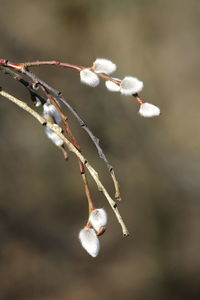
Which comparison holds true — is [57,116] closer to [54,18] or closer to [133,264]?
[133,264]

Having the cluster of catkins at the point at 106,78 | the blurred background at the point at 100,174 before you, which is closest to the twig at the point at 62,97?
the cluster of catkins at the point at 106,78

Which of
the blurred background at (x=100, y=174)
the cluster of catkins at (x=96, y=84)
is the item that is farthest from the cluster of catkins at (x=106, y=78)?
the blurred background at (x=100, y=174)

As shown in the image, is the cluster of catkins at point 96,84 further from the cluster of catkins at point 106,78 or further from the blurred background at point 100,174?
the blurred background at point 100,174

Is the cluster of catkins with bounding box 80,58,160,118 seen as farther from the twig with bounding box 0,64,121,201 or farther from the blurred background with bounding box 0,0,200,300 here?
the blurred background with bounding box 0,0,200,300

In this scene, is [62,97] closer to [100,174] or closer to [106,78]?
[106,78]

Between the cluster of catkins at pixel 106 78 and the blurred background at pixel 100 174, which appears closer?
the cluster of catkins at pixel 106 78

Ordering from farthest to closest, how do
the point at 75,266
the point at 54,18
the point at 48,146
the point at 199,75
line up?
1. the point at 199,75
2. the point at 54,18
3. the point at 48,146
4. the point at 75,266

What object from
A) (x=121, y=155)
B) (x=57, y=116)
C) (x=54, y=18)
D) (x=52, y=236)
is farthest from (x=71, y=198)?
(x=57, y=116)

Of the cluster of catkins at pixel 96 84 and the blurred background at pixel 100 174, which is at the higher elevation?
the blurred background at pixel 100 174
